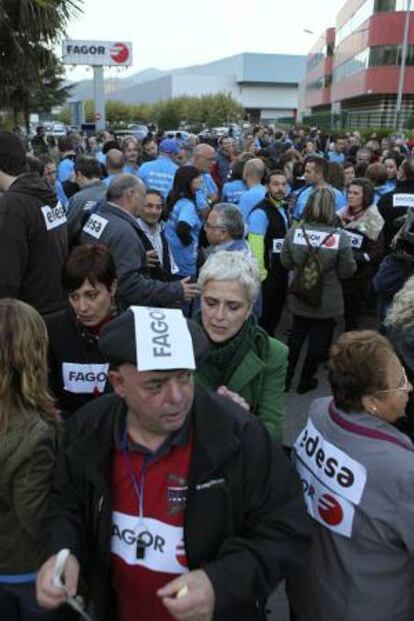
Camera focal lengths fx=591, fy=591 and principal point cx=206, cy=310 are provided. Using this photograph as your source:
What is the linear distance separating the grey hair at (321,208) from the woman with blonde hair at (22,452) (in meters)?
3.33

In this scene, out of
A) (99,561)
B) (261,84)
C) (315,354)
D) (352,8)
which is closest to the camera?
(99,561)

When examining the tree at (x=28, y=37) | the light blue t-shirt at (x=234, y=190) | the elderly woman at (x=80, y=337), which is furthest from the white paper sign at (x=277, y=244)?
the tree at (x=28, y=37)

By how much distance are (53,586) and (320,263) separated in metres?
3.85

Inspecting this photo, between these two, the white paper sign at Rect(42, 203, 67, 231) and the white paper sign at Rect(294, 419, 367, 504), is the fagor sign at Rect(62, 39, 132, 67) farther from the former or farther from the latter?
the white paper sign at Rect(294, 419, 367, 504)

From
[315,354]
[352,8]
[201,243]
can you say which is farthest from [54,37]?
[352,8]

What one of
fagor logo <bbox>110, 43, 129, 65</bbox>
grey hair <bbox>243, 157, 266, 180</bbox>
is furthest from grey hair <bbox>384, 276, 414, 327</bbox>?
fagor logo <bbox>110, 43, 129, 65</bbox>

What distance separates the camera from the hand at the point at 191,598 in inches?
56.0

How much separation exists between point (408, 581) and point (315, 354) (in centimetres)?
337

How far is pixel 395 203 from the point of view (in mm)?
Answer: 6398

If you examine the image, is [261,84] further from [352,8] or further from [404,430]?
[404,430]

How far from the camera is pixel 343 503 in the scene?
1.87 metres

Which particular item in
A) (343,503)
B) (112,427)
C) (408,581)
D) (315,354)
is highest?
(112,427)

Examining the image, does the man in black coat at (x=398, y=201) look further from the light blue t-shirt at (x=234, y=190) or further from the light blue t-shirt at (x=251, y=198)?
the light blue t-shirt at (x=234, y=190)

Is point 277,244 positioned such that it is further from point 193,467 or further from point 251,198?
point 193,467
